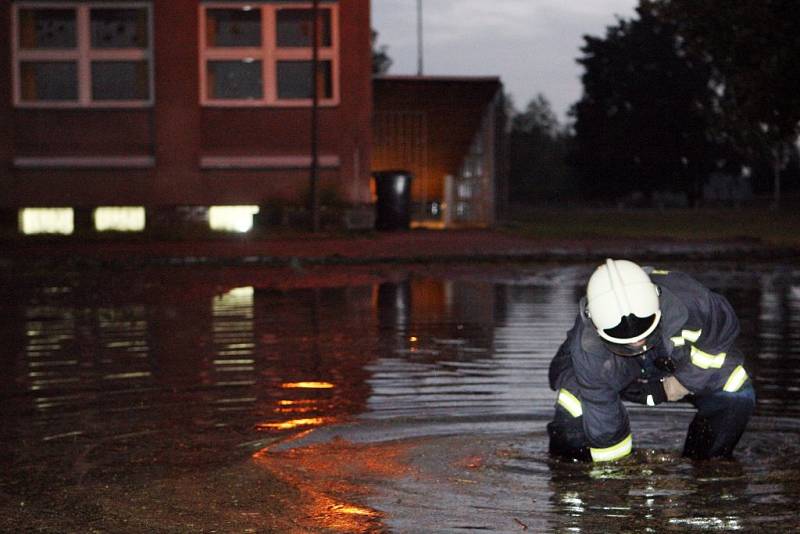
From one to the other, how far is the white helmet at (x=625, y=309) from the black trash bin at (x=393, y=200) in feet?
98.1

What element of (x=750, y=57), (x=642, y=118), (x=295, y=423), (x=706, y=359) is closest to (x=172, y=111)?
(x=750, y=57)

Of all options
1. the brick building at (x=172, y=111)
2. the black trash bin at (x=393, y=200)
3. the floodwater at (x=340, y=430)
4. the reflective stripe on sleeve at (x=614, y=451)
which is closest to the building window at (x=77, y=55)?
the brick building at (x=172, y=111)

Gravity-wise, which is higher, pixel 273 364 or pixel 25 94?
pixel 25 94

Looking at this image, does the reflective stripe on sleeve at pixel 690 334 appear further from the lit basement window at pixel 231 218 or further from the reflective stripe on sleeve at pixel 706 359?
the lit basement window at pixel 231 218

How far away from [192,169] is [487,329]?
71.9 feet

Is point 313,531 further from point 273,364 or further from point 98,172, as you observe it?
point 98,172

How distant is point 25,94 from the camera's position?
116ft

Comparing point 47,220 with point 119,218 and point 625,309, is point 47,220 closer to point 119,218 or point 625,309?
point 119,218

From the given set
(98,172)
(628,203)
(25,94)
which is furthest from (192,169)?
(628,203)

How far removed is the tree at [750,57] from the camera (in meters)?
25.5

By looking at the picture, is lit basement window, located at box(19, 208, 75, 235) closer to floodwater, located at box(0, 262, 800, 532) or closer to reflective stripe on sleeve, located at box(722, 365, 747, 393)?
floodwater, located at box(0, 262, 800, 532)

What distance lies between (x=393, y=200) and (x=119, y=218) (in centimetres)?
691

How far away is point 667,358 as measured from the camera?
7137 millimetres

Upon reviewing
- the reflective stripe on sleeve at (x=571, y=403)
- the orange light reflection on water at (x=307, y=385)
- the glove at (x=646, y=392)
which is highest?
the glove at (x=646, y=392)
